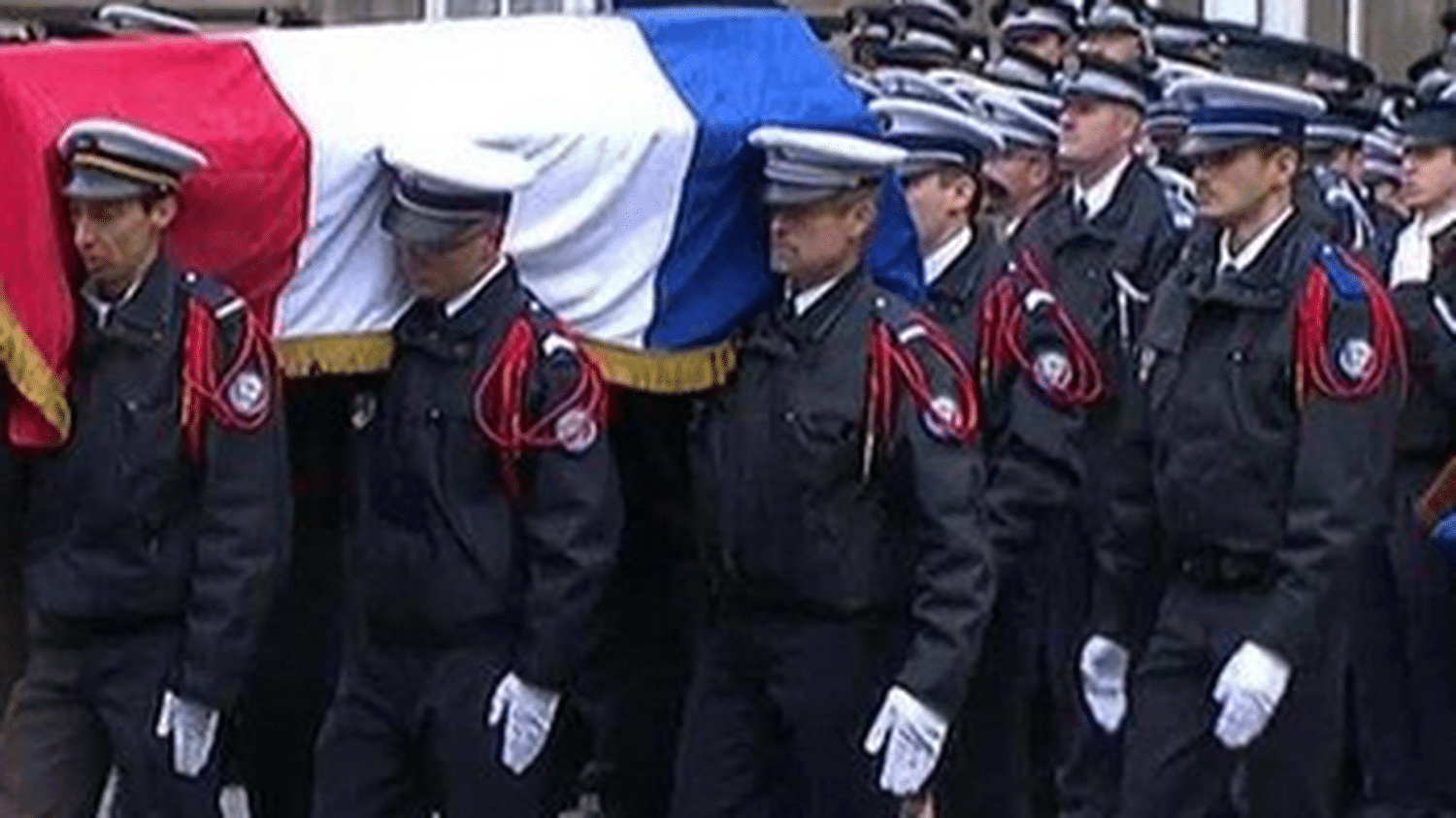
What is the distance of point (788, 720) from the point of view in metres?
10.7

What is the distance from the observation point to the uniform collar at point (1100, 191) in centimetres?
1300

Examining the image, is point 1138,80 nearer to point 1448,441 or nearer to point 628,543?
point 1448,441

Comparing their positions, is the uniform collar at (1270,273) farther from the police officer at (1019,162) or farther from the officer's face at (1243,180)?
the police officer at (1019,162)

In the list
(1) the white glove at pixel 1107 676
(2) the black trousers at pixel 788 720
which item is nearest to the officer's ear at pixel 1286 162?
(1) the white glove at pixel 1107 676

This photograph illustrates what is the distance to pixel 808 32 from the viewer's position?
1195 centimetres

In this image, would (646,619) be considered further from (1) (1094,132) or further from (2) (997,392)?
(1) (1094,132)

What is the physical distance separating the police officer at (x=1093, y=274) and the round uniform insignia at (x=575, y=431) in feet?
6.20

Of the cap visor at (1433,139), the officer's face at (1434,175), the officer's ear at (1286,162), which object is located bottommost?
the officer's face at (1434,175)

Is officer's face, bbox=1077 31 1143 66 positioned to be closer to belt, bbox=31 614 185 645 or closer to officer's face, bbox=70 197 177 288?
officer's face, bbox=70 197 177 288

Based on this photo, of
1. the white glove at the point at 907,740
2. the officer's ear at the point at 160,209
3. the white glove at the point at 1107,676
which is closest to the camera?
the white glove at the point at 907,740

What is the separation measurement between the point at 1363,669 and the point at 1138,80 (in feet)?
5.32

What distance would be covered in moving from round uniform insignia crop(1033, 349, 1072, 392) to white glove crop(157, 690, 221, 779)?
256cm

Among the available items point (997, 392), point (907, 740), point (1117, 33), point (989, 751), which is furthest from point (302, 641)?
point (1117, 33)

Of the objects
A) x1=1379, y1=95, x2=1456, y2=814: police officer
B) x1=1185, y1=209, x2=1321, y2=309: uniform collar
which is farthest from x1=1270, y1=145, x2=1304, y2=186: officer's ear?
x1=1379, y1=95, x2=1456, y2=814: police officer
